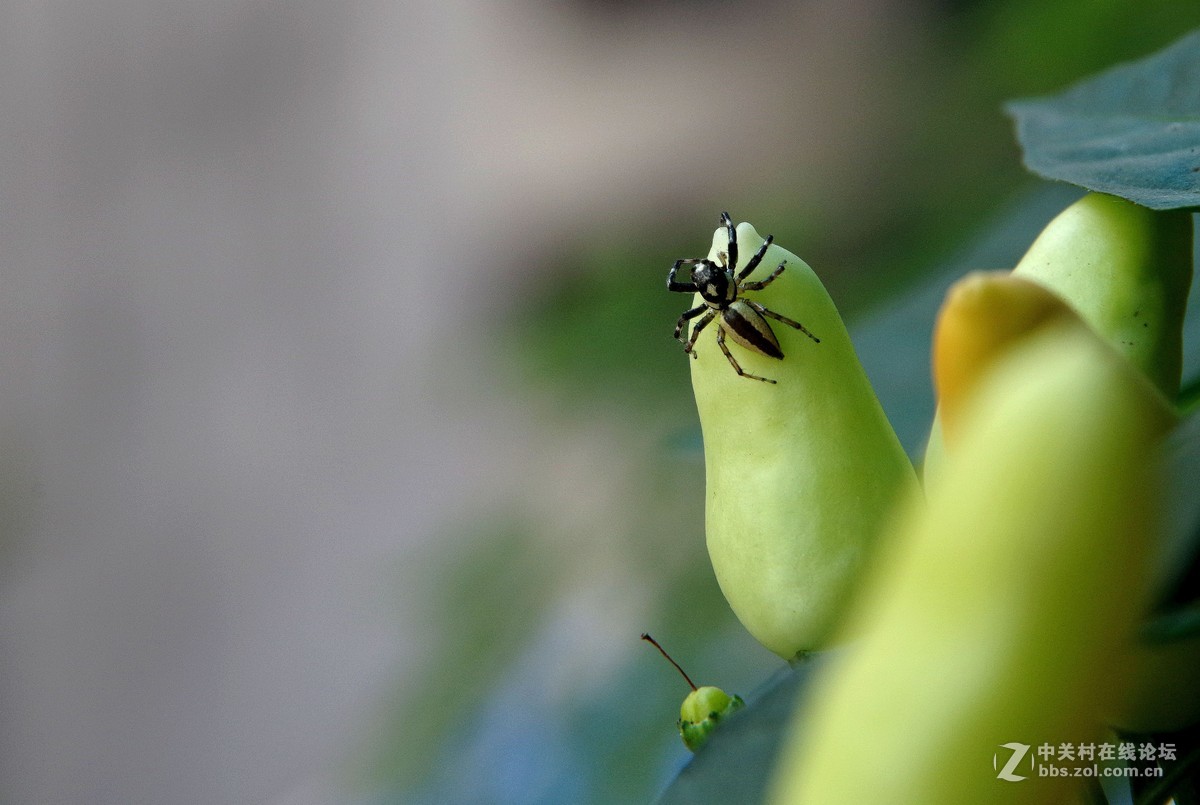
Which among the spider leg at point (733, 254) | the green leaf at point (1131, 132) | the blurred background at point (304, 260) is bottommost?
the green leaf at point (1131, 132)

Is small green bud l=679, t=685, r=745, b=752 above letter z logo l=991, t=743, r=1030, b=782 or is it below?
below

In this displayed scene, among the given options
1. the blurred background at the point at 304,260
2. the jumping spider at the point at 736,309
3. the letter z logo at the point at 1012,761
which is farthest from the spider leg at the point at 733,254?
the blurred background at the point at 304,260

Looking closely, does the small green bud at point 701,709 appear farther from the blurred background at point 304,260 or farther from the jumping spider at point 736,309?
the blurred background at point 304,260

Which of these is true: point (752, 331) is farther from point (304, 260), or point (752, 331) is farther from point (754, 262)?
point (304, 260)

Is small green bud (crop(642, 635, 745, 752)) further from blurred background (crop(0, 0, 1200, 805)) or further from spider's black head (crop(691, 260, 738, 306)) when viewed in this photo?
blurred background (crop(0, 0, 1200, 805))

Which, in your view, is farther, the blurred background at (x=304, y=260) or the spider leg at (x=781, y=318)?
the blurred background at (x=304, y=260)

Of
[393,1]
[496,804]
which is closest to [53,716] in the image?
[393,1]

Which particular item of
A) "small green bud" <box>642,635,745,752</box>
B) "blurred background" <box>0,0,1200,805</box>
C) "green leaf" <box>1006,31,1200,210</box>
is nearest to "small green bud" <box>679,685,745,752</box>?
"small green bud" <box>642,635,745,752</box>

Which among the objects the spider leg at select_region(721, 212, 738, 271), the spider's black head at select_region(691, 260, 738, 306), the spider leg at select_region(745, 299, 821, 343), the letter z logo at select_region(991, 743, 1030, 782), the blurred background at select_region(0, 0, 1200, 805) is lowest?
the letter z logo at select_region(991, 743, 1030, 782)

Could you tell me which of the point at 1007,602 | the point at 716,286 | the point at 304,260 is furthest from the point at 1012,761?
the point at 304,260
